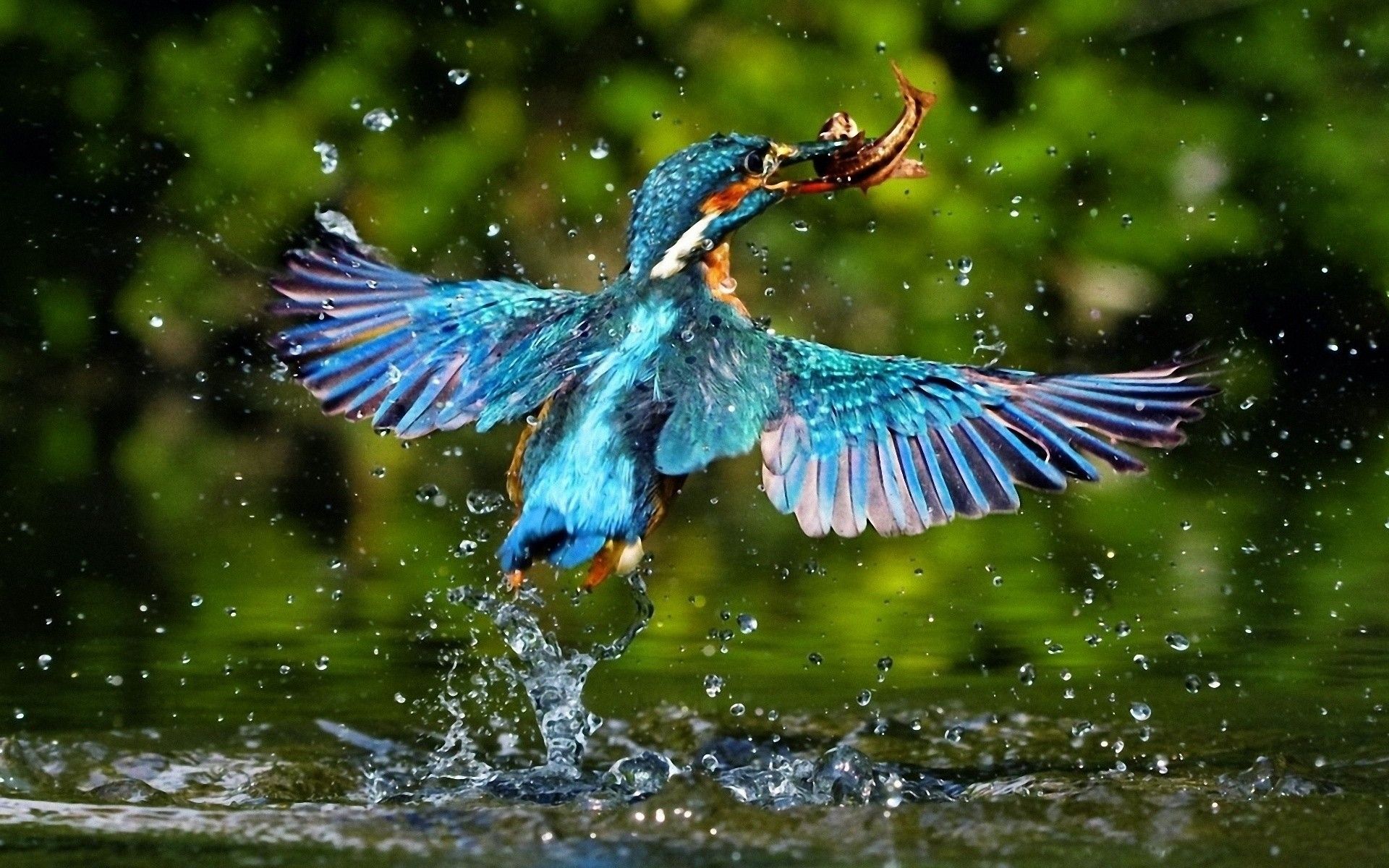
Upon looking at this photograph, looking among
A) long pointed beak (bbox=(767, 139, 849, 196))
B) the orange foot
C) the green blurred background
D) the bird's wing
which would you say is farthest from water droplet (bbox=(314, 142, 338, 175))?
the orange foot

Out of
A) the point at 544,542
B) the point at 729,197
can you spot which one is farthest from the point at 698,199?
the point at 544,542

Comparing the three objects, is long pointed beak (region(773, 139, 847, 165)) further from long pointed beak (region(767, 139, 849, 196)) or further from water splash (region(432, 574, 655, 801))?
water splash (region(432, 574, 655, 801))

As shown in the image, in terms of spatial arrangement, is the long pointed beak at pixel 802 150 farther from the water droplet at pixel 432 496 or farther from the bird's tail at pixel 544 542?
the water droplet at pixel 432 496

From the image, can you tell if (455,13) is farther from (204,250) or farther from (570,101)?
(204,250)

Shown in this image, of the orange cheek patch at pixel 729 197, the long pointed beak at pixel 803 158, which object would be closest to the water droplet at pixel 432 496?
the long pointed beak at pixel 803 158

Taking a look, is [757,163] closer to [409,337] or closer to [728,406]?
[728,406]
